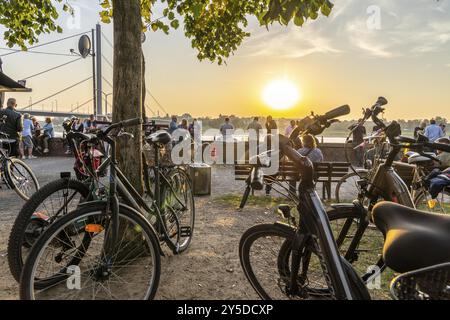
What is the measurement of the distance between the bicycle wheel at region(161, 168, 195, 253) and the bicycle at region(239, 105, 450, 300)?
1189mm

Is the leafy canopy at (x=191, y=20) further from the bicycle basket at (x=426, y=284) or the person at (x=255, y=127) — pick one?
the person at (x=255, y=127)

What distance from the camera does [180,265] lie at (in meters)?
3.35

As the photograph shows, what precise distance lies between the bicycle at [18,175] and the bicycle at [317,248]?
509cm

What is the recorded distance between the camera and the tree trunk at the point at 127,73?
125 inches

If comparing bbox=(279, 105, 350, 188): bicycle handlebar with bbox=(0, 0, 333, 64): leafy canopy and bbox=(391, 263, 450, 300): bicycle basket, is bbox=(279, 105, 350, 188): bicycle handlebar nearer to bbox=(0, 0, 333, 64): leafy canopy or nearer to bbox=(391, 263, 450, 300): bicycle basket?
bbox=(391, 263, 450, 300): bicycle basket

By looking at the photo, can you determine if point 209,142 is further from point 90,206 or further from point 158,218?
point 90,206

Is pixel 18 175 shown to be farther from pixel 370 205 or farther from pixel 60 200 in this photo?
pixel 370 205

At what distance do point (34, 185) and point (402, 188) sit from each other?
6.10 metres

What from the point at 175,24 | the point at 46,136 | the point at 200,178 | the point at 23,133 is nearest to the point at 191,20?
the point at 175,24

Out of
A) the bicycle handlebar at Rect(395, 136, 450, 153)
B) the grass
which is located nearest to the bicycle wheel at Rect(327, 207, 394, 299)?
the bicycle handlebar at Rect(395, 136, 450, 153)

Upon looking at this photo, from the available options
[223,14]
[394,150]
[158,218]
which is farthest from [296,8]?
[223,14]

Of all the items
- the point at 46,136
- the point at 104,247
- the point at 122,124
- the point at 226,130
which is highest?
the point at 226,130

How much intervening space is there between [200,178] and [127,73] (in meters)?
4.33

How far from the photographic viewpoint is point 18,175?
19.9 feet
